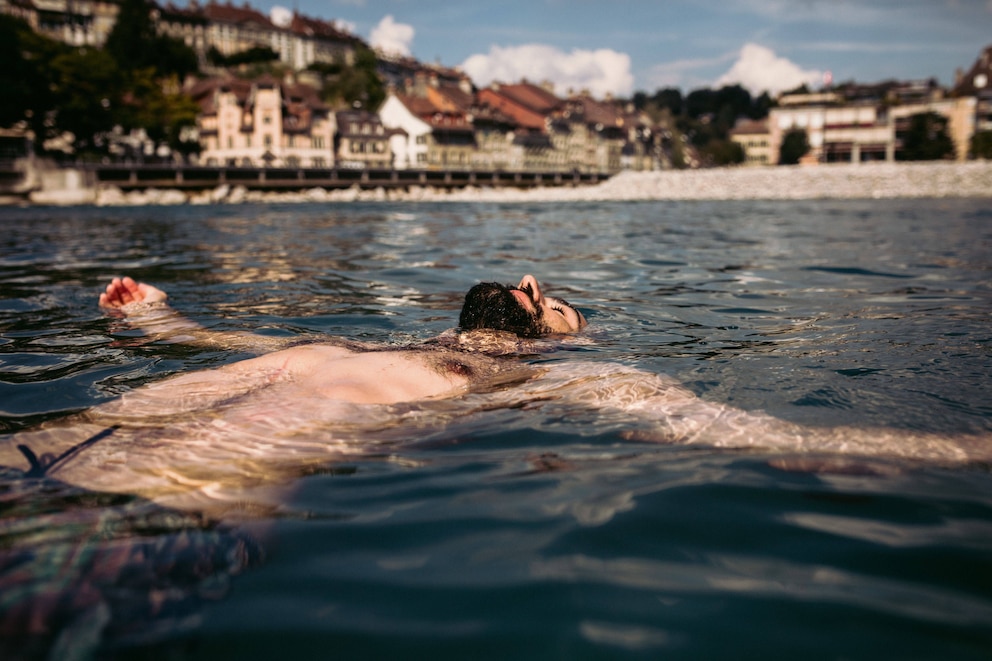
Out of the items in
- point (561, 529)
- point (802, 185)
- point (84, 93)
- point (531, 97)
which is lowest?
point (561, 529)

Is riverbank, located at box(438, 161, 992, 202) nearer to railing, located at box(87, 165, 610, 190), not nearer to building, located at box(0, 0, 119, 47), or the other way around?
railing, located at box(87, 165, 610, 190)

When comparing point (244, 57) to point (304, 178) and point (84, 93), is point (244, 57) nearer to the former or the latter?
point (84, 93)

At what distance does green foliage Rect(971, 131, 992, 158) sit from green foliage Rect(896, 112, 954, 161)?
77.4 inches

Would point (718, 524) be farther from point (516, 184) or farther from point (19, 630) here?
point (516, 184)

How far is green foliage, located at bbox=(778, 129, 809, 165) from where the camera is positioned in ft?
301

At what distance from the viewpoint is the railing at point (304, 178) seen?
4362 cm

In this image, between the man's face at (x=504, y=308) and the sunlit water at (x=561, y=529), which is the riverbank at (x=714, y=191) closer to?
the man's face at (x=504, y=308)

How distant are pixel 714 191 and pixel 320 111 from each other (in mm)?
40564

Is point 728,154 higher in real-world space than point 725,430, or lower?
higher

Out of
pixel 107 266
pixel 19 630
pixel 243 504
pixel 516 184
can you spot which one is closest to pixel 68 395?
pixel 243 504

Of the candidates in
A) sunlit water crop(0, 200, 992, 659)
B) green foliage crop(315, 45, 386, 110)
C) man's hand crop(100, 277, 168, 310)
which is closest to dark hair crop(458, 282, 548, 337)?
sunlit water crop(0, 200, 992, 659)

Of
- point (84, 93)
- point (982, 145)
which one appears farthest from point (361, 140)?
point (982, 145)

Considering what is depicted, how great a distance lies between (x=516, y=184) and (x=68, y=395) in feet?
173

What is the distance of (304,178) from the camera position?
164 feet
